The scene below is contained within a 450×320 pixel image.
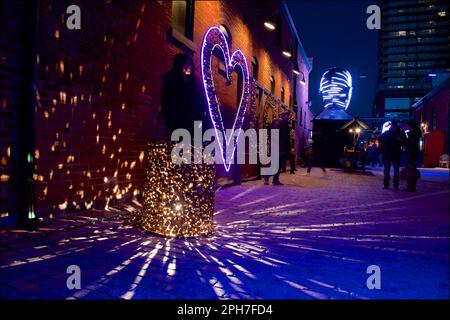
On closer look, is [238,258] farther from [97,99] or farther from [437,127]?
[437,127]

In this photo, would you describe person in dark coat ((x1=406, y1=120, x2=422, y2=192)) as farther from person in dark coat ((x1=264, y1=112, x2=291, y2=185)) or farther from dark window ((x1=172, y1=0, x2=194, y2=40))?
dark window ((x1=172, y1=0, x2=194, y2=40))

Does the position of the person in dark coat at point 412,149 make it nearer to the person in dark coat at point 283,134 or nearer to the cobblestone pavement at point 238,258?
the person in dark coat at point 283,134

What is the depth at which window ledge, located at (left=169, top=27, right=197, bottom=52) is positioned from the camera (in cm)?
674

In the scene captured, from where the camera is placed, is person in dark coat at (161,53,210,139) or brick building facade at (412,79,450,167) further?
brick building facade at (412,79,450,167)

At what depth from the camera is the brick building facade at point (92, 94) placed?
3.83m

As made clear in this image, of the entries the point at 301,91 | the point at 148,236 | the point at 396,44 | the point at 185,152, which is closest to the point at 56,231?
the point at 148,236

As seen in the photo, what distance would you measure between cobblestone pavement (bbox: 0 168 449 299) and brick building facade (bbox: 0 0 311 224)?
20.7 inches

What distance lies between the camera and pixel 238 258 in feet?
10.4

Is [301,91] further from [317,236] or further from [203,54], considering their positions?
[317,236]

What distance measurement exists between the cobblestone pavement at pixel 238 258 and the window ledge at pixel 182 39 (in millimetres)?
3754

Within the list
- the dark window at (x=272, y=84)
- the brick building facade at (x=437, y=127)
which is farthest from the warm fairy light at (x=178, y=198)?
the brick building facade at (x=437, y=127)

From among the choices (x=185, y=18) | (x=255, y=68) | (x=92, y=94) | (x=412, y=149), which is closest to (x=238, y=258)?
(x=92, y=94)

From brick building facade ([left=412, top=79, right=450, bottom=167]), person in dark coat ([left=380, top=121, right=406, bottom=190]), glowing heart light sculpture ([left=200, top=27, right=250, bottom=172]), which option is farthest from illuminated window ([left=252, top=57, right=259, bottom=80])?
brick building facade ([left=412, top=79, right=450, bottom=167])
